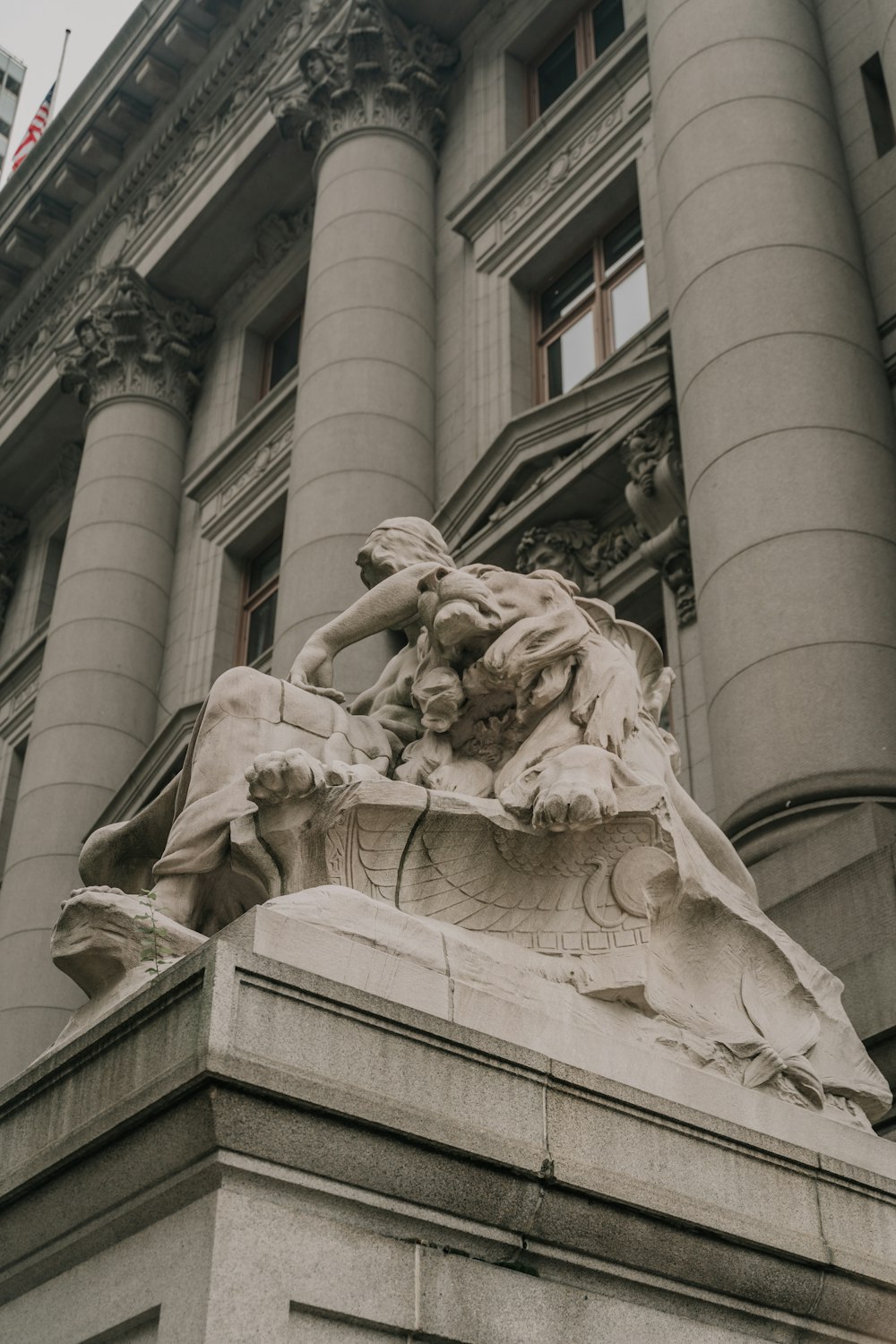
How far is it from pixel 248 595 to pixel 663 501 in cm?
1182

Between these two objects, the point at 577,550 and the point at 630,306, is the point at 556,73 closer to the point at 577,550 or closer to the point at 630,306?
the point at 630,306

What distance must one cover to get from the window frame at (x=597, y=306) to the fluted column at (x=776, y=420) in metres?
3.48

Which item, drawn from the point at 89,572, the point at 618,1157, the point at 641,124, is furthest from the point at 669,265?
the point at 89,572

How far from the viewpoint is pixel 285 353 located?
29.2 metres

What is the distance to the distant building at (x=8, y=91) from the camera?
99375 millimetres

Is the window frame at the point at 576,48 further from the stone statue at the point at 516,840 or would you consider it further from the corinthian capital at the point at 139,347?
the stone statue at the point at 516,840

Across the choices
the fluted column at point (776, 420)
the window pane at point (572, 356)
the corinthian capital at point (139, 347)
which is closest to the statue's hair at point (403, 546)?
the fluted column at point (776, 420)

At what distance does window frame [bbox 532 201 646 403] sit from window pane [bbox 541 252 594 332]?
0.17 ft

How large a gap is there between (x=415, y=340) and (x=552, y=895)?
16.7m

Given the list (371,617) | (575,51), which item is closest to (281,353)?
(575,51)

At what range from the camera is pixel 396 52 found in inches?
983

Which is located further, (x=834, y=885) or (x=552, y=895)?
(x=834, y=885)

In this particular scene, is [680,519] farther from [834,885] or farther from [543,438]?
[834,885]

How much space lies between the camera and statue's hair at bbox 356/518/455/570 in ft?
29.1
